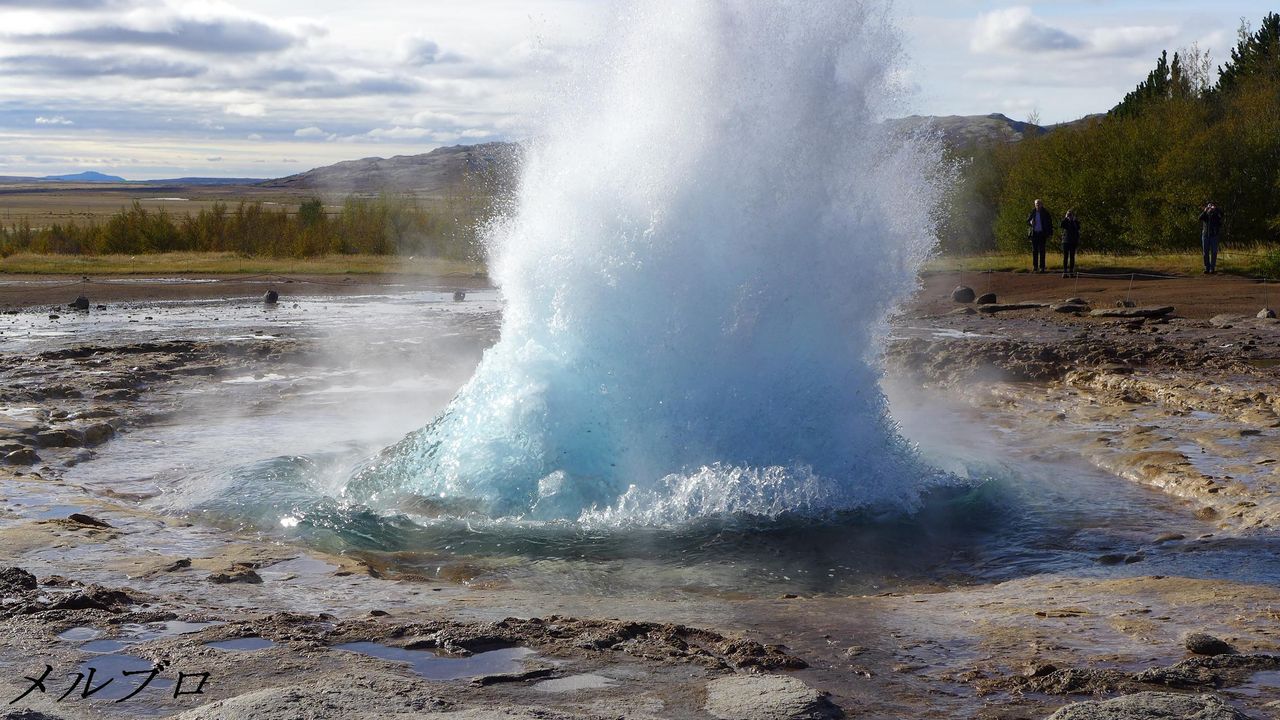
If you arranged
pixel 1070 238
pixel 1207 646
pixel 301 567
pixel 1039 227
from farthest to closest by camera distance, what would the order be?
1. pixel 1070 238
2. pixel 1039 227
3. pixel 301 567
4. pixel 1207 646

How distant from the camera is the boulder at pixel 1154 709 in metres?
3.47

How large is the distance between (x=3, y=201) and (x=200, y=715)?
158m

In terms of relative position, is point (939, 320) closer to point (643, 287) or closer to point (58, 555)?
point (643, 287)

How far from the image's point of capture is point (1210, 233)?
23.4 meters

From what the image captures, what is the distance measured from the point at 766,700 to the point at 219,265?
A: 3415cm

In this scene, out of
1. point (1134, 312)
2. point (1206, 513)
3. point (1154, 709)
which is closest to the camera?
point (1154, 709)

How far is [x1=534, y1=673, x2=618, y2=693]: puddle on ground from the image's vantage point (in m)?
3.93

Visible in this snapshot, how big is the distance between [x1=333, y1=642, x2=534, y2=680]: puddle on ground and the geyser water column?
9.34ft

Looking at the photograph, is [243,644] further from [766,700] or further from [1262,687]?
[1262,687]

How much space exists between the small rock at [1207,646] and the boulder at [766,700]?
1471mm

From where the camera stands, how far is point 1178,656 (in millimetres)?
4238

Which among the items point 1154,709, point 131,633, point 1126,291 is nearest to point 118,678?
point 131,633

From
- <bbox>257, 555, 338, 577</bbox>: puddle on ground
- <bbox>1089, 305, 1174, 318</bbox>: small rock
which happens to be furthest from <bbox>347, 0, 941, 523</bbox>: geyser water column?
<bbox>1089, 305, 1174, 318</bbox>: small rock

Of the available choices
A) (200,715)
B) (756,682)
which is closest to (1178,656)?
(756,682)
